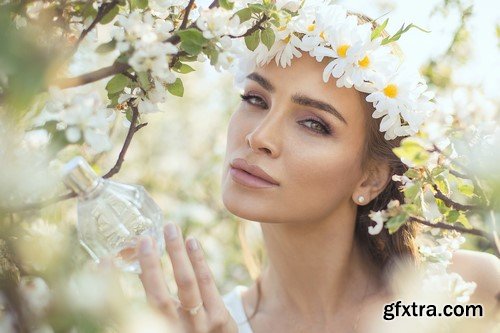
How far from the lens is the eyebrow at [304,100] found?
2.14 m

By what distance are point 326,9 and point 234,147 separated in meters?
0.60

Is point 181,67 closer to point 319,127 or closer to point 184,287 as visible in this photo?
point 184,287

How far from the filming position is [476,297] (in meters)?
2.66

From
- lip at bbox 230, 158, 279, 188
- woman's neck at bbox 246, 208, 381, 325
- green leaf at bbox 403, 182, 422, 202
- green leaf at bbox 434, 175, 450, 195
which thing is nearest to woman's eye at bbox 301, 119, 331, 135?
lip at bbox 230, 158, 279, 188

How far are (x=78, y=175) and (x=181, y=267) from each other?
13.2 inches

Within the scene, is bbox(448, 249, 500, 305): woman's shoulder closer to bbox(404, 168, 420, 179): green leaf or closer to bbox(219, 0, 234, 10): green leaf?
bbox(404, 168, 420, 179): green leaf

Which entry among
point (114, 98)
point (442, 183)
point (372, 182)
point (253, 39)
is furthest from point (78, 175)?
point (372, 182)

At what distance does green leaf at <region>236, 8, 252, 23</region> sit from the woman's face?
27.8 inches

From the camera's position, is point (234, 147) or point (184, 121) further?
point (184, 121)

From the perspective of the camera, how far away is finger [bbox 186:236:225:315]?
1478 millimetres

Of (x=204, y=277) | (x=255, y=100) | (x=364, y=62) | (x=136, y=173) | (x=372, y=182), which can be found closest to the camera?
(x=204, y=277)

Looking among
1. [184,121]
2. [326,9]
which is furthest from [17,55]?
[184,121]

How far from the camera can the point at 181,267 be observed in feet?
4.58

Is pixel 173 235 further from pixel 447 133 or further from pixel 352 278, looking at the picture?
pixel 352 278
